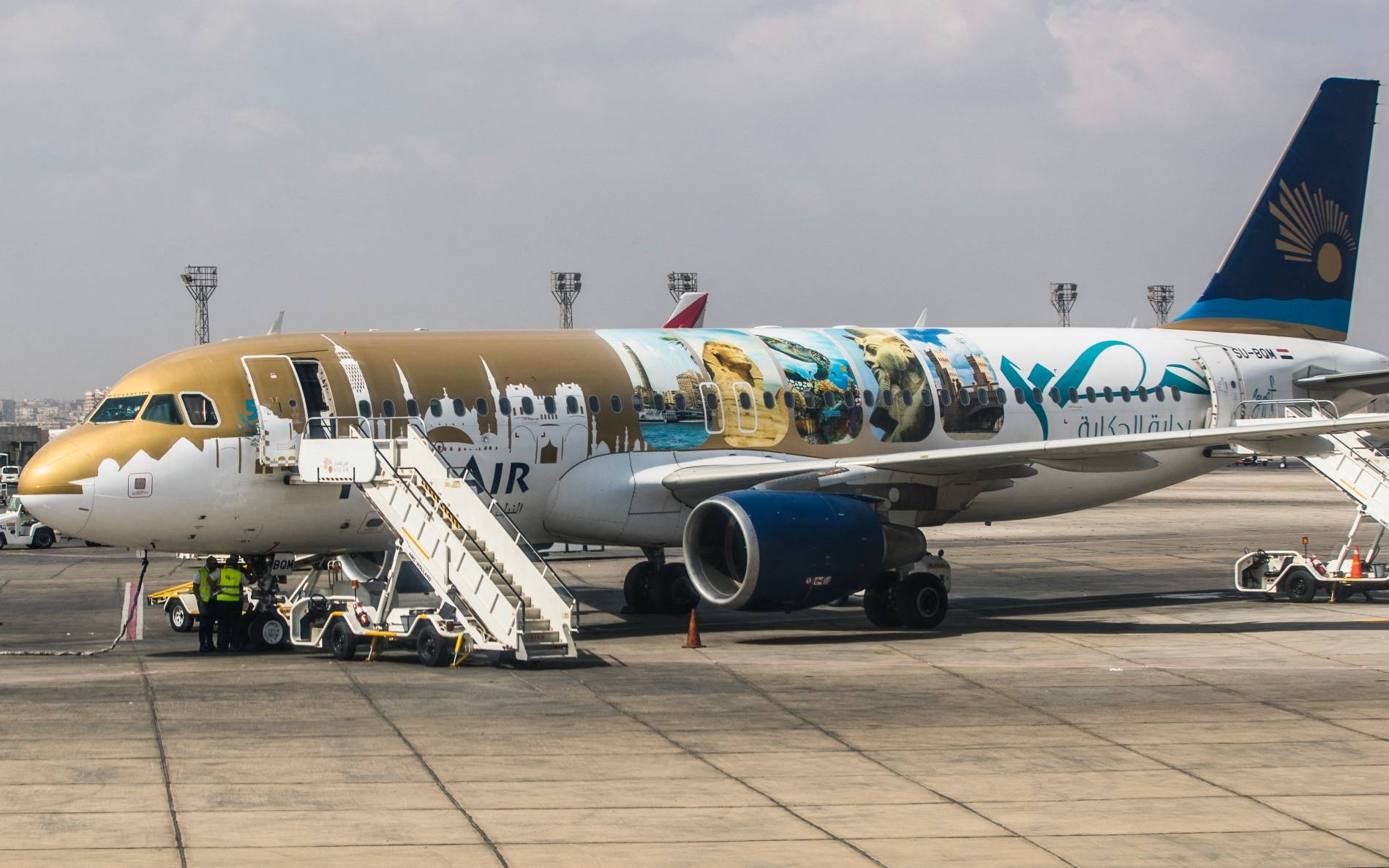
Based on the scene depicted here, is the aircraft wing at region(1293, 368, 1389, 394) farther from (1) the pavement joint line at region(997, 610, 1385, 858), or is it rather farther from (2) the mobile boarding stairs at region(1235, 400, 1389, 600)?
(1) the pavement joint line at region(997, 610, 1385, 858)

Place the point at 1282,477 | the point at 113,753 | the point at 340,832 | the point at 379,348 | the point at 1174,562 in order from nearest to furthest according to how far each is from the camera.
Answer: the point at 340,832 → the point at 113,753 → the point at 379,348 → the point at 1174,562 → the point at 1282,477

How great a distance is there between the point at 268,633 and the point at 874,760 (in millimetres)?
11690

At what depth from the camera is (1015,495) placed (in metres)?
29.5

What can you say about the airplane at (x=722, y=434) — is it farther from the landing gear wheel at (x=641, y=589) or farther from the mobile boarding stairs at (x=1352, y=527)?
the mobile boarding stairs at (x=1352, y=527)

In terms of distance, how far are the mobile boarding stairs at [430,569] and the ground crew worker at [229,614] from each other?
794 mm

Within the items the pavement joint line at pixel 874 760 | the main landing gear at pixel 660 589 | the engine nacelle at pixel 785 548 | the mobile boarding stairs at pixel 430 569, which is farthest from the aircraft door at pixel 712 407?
the pavement joint line at pixel 874 760

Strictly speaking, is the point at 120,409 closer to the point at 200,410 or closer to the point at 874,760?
the point at 200,410

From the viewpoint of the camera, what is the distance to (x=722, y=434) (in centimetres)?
2741

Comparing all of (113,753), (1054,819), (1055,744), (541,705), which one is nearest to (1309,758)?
(1055,744)

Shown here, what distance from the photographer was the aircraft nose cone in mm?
22469

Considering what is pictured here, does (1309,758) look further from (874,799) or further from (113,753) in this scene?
(113,753)

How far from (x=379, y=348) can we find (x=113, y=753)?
36.2ft

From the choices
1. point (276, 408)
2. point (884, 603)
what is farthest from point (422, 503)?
point (884, 603)

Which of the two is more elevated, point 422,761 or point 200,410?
point 200,410
